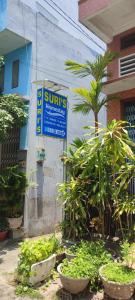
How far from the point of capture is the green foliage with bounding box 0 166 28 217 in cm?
843

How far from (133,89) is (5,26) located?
4352 mm

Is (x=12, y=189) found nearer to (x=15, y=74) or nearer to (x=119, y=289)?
(x=15, y=74)

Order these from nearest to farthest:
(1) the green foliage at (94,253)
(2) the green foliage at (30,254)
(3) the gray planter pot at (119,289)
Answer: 1. (3) the gray planter pot at (119,289)
2. (1) the green foliage at (94,253)
3. (2) the green foliage at (30,254)

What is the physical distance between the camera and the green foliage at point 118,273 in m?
4.39

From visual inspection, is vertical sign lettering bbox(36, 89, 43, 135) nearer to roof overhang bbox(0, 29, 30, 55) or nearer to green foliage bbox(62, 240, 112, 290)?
roof overhang bbox(0, 29, 30, 55)

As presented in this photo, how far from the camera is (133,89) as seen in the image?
7305 millimetres

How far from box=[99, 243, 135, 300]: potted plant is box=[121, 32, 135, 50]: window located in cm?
562

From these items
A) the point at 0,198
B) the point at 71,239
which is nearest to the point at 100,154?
the point at 71,239

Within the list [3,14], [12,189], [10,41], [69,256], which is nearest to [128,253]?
[69,256]

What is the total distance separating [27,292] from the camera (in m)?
4.96

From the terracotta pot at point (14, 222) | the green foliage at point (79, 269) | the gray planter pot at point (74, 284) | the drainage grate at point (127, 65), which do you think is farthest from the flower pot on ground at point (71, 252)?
the drainage grate at point (127, 65)

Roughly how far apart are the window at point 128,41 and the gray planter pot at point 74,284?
617cm

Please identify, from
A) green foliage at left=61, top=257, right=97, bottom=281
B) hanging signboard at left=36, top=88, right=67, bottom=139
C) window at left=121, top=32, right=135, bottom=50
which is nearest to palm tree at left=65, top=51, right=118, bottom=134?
window at left=121, top=32, right=135, bottom=50

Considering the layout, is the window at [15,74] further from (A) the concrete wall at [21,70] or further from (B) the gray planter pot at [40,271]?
(B) the gray planter pot at [40,271]
